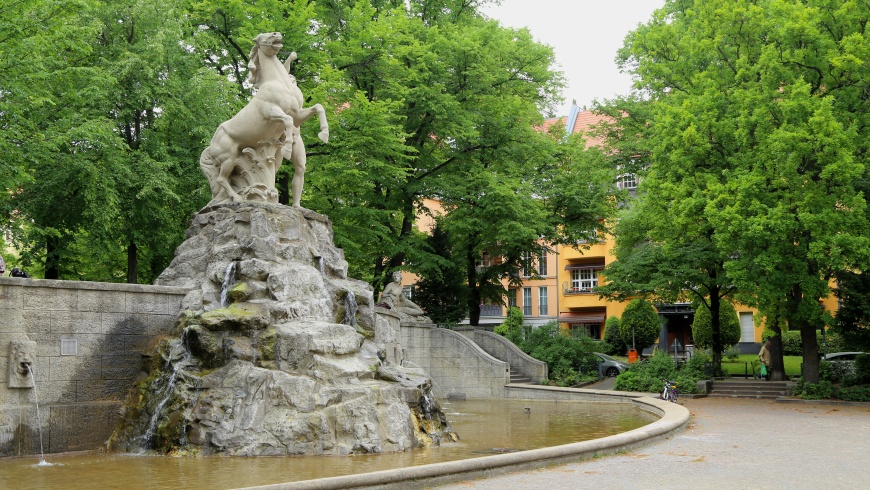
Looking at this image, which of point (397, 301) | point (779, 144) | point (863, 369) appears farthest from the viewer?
point (397, 301)

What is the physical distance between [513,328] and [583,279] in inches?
633

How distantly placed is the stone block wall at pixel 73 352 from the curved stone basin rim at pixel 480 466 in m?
6.42

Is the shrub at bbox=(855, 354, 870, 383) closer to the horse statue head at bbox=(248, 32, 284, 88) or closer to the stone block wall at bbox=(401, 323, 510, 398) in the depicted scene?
the stone block wall at bbox=(401, 323, 510, 398)

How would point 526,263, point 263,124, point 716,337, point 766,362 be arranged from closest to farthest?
point 263,124, point 716,337, point 766,362, point 526,263

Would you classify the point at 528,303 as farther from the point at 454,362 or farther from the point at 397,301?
the point at 397,301

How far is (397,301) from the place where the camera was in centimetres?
2805

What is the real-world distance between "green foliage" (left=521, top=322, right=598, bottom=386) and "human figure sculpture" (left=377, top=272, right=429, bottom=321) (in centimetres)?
526

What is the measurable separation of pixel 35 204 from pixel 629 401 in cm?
1686

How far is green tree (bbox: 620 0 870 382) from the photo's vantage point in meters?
21.8

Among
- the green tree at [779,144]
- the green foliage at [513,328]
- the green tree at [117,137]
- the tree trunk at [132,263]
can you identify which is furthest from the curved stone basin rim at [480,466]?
the green foliage at [513,328]

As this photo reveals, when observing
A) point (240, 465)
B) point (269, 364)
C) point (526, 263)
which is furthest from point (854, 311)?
point (240, 465)

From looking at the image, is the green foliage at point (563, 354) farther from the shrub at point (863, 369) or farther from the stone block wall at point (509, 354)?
the shrub at point (863, 369)

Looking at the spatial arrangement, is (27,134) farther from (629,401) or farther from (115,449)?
(629,401)

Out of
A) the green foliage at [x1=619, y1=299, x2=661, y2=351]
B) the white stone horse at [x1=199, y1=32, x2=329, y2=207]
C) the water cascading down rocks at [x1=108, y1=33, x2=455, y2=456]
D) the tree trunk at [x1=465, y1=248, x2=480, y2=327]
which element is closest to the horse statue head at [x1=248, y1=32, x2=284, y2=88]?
the white stone horse at [x1=199, y1=32, x2=329, y2=207]
